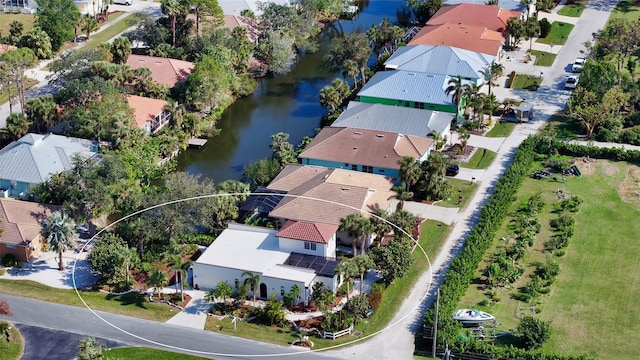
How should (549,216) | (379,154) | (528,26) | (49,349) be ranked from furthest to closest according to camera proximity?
(528,26), (379,154), (549,216), (49,349)

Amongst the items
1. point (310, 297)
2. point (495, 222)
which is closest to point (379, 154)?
point (495, 222)

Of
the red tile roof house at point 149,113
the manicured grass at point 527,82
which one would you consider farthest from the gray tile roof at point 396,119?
the red tile roof house at point 149,113

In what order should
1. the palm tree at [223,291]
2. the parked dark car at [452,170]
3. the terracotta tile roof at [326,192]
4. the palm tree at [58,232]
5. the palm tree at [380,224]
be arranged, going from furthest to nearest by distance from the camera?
the parked dark car at [452,170]
the terracotta tile roof at [326,192]
the palm tree at [380,224]
the palm tree at [58,232]
the palm tree at [223,291]

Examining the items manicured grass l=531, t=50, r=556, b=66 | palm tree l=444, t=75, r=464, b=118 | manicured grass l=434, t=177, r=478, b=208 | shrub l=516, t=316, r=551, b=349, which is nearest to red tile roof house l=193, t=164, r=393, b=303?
manicured grass l=434, t=177, r=478, b=208

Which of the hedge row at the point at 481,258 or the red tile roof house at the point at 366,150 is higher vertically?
the red tile roof house at the point at 366,150

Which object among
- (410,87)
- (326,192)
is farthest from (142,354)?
(410,87)

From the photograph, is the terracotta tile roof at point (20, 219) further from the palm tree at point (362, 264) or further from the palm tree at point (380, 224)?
the palm tree at point (380, 224)

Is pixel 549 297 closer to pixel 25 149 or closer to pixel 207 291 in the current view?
pixel 207 291
